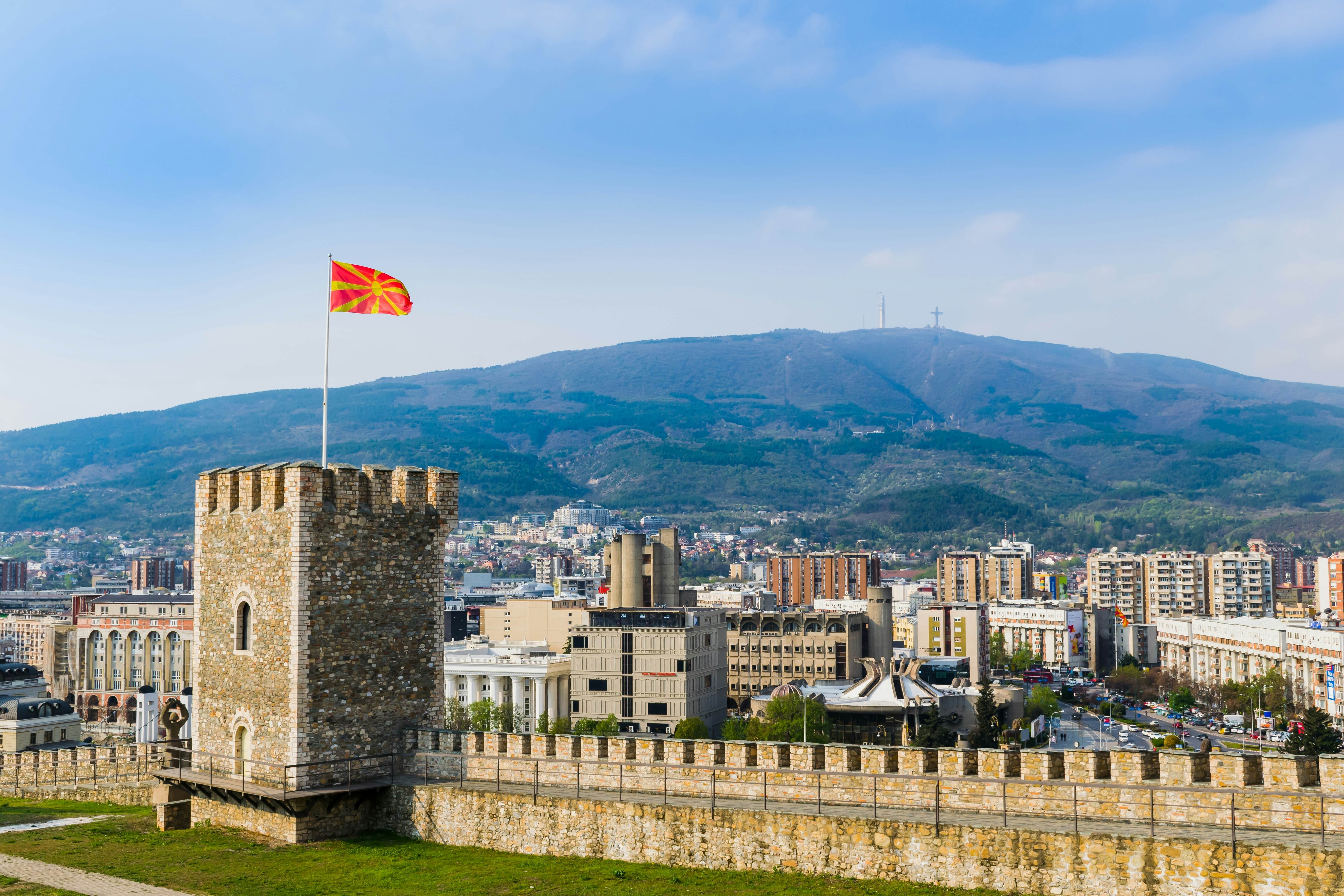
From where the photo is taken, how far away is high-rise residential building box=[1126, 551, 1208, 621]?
167 m

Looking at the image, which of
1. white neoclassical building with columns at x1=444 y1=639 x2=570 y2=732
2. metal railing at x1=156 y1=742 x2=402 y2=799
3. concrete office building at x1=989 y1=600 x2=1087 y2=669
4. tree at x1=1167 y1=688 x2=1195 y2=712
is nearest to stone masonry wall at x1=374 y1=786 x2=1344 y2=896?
metal railing at x1=156 y1=742 x2=402 y2=799

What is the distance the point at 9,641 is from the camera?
6166 inches

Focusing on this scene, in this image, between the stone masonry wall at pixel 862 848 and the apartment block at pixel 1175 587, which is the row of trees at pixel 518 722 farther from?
the apartment block at pixel 1175 587

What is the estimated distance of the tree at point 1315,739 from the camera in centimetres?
6191

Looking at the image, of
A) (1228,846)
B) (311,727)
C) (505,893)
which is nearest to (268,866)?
(311,727)

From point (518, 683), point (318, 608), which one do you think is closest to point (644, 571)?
point (518, 683)

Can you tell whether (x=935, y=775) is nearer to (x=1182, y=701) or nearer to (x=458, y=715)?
(x=458, y=715)

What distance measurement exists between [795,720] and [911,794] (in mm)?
59166

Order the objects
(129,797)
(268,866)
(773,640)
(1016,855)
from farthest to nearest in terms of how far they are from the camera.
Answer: (773,640)
(129,797)
(268,866)
(1016,855)

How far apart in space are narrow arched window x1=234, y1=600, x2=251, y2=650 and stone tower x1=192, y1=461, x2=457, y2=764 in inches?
1.0

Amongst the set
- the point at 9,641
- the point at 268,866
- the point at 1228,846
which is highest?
the point at 1228,846

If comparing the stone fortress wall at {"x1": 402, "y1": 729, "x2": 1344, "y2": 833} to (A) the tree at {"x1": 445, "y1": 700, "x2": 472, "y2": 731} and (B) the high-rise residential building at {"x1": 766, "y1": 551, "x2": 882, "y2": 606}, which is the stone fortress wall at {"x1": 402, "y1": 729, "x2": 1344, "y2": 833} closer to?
(A) the tree at {"x1": 445, "y1": 700, "x2": 472, "y2": 731}

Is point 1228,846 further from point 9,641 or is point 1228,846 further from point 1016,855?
point 9,641

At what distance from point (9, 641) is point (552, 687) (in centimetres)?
10113
